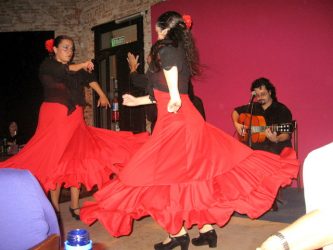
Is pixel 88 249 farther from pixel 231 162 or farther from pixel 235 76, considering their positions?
pixel 235 76

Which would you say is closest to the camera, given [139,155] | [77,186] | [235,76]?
[139,155]

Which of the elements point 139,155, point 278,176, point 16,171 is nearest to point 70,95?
point 139,155

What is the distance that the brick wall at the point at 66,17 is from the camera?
323 inches

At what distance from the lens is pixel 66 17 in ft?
27.9

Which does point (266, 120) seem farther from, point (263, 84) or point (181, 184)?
point (181, 184)

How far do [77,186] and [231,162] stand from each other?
162cm

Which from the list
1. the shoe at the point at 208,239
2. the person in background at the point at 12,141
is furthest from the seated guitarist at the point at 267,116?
the person in background at the point at 12,141

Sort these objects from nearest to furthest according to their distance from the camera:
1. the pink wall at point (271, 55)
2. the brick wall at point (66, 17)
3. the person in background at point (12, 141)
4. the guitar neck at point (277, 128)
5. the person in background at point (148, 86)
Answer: the person in background at point (148, 86) → the guitar neck at point (277, 128) → the pink wall at point (271, 55) → the person in background at point (12, 141) → the brick wall at point (66, 17)

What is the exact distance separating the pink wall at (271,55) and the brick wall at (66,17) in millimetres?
2702

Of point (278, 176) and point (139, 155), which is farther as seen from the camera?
point (278, 176)

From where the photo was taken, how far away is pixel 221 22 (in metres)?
5.80

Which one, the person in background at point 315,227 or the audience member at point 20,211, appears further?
the audience member at point 20,211

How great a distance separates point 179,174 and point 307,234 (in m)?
1.53

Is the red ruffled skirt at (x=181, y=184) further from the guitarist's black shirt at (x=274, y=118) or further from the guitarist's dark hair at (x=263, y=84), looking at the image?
the guitarist's dark hair at (x=263, y=84)
